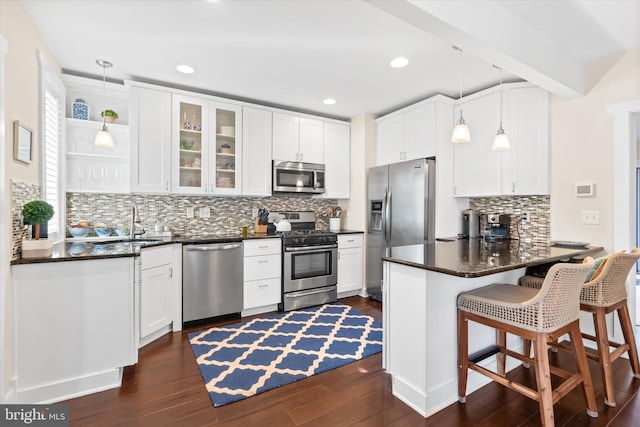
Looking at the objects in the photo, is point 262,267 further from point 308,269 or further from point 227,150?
point 227,150

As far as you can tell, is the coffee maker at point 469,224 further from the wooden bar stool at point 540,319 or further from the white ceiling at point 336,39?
the wooden bar stool at point 540,319

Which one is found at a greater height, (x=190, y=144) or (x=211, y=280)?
(x=190, y=144)

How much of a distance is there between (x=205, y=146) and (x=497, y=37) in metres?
2.92

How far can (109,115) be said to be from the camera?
3.09 m

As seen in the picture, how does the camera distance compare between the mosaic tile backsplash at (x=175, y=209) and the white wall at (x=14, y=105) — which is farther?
the mosaic tile backsplash at (x=175, y=209)

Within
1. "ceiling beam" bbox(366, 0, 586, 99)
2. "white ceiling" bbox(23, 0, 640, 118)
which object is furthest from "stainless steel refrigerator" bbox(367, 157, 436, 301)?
"ceiling beam" bbox(366, 0, 586, 99)

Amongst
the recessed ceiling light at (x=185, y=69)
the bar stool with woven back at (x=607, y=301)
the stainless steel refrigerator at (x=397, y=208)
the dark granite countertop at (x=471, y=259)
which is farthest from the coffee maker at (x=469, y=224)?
the recessed ceiling light at (x=185, y=69)

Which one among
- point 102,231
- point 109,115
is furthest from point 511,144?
point 102,231

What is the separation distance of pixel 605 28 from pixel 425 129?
1665 mm

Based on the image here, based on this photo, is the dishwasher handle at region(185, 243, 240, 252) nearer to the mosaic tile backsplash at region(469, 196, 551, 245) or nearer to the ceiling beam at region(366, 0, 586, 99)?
the ceiling beam at region(366, 0, 586, 99)

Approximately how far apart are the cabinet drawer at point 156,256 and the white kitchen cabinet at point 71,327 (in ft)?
1.74

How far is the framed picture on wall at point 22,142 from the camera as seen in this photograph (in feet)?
6.12

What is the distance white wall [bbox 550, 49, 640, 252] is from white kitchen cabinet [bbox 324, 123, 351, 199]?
242 centimetres

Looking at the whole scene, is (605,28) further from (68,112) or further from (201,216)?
(68,112)
